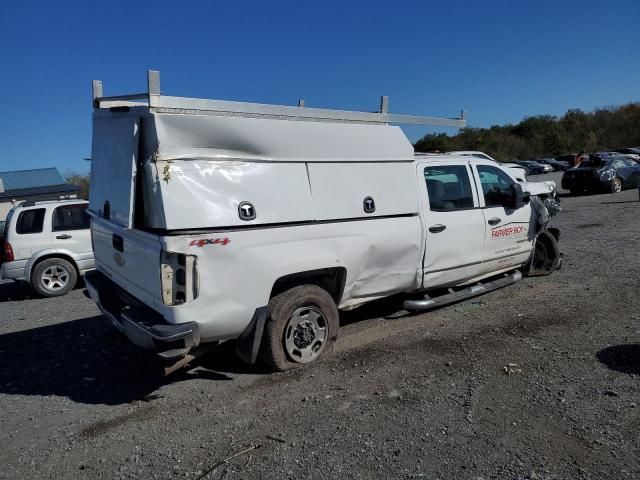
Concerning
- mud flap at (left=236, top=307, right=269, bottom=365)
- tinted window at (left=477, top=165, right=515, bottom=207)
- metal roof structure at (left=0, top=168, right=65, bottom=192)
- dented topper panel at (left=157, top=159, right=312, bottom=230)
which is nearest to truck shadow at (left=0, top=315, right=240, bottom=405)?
mud flap at (left=236, top=307, right=269, bottom=365)

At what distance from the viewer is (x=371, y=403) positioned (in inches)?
155

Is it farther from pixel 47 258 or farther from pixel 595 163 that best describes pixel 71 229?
pixel 595 163

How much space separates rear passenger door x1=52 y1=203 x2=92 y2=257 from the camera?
9208mm

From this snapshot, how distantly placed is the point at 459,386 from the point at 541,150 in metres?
76.9

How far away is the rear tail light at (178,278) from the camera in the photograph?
3768 millimetres

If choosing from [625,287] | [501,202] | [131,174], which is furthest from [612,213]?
[131,174]

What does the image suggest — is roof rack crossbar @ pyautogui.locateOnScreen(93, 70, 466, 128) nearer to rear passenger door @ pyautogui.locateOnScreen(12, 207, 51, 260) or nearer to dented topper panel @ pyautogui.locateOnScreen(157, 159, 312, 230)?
dented topper panel @ pyautogui.locateOnScreen(157, 159, 312, 230)

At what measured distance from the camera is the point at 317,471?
10.2 ft

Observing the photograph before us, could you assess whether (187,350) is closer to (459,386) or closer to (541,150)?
(459,386)

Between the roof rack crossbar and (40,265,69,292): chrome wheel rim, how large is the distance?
17.4 feet

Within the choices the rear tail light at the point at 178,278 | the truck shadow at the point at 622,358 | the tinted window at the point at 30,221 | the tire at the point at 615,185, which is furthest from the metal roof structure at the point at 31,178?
the truck shadow at the point at 622,358

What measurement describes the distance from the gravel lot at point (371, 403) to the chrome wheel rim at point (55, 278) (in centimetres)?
286

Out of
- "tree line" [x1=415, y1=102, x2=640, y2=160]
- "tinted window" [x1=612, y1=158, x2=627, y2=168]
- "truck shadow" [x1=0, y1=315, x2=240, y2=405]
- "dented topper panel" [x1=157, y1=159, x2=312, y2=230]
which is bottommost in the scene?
"truck shadow" [x1=0, y1=315, x2=240, y2=405]

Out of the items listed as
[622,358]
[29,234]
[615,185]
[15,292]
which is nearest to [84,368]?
[29,234]
